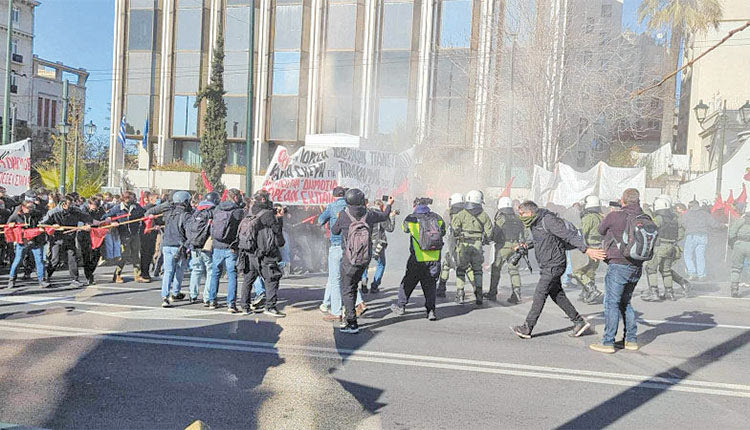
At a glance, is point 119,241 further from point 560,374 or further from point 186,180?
point 186,180

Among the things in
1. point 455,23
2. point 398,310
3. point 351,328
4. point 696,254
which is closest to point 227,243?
point 351,328

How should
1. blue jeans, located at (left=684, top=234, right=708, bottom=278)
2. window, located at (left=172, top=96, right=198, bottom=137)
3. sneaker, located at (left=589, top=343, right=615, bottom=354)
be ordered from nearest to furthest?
sneaker, located at (left=589, top=343, right=615, bottom=354) < blue jeans, located at (left=684, top=234, right=708, bottom=278) < window, located at (left=172, top=96, right=198, bottom=137)

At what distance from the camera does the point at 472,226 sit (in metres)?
9.80

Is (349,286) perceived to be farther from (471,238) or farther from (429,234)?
(471,238)

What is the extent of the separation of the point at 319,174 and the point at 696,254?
25.5ft

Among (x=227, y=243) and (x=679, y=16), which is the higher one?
(x=679, y=16)

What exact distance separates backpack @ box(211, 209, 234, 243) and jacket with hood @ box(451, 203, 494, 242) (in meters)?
3.23

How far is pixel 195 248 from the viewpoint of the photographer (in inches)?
356

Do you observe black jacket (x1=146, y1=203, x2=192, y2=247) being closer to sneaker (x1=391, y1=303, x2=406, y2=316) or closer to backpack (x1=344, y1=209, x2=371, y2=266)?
backpack (x1=344, y1=209, x2=371, y2=266)

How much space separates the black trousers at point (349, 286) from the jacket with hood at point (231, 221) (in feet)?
5.97

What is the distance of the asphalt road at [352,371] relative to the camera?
4.81 metres

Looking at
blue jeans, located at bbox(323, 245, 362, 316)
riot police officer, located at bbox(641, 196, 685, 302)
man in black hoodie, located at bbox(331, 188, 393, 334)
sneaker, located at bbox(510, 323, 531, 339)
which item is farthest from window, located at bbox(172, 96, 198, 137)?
sneaker, located at bbox(510, 323, 531, 339)

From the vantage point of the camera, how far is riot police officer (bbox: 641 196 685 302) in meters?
10.9

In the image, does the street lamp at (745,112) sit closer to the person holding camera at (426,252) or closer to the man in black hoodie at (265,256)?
the person holding camera at (426,252)
